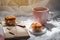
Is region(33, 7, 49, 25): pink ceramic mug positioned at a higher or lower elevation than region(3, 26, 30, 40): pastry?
higher

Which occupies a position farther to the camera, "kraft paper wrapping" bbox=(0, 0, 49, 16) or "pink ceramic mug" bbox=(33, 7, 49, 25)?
"kraft paper wrapping" bbox=(0, 0, 49, 16)

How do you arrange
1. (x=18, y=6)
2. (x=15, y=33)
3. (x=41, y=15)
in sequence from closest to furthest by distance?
(x=15, y=33), (x=41, y=15), (x=18, y=6)

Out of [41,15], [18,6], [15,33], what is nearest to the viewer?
[15,33]

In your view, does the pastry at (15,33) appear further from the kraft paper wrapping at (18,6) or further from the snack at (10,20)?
the kraft paper wrapping at (18,6)

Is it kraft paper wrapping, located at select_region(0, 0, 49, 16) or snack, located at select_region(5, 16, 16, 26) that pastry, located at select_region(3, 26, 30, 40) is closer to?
snack, located at select_region(5, 16, 16, 26)

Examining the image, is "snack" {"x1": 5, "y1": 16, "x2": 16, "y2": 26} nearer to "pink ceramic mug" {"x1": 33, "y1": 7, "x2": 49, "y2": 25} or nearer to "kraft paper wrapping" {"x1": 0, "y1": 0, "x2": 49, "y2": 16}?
"pink ceramic mug" {"x1": 33, "y1": 7, "x2": 49, "y2": 25}

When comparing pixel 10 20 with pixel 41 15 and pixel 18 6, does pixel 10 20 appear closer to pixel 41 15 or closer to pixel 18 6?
pixel 41 15

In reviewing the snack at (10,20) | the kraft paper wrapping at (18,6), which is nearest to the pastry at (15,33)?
the snack at (10,20)

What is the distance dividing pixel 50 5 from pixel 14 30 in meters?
0.45

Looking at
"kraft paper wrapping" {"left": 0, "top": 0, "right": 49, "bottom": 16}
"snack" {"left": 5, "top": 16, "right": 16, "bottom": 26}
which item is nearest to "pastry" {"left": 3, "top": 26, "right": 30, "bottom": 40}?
"snack" {"left": 5, "top": 16, "right": 16, "bottom": 26}

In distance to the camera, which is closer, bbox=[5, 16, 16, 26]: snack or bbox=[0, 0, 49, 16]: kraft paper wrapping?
bbox=[5, 16, 16, 26]: snack

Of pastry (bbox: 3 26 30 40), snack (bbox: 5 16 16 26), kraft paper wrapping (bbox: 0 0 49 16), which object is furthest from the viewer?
kraft paper wrapping (bbox: 0 0 49 16)

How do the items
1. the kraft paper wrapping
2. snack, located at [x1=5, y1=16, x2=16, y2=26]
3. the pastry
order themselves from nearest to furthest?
1. the pastry
2. snack, located at [x1=5, y1=16, x2=16, y2=26]
3. the kraft paper wrapping

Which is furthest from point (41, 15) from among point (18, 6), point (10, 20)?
point (18, 6)
